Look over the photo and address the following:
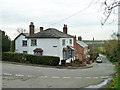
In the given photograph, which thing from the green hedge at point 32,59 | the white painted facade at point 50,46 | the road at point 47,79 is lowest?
the road at point 47,79

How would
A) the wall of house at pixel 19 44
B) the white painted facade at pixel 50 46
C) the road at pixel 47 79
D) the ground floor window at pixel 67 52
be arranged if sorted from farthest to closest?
the wall of house at pixel 19 44, the ground floor window at pixel 67 52, the white painted facade at pixel 50 46, the road at pixel 47 79

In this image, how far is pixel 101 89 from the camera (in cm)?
757

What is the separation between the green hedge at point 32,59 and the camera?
18797mm

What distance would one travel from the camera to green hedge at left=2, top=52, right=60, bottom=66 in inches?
740

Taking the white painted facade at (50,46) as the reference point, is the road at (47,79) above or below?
below

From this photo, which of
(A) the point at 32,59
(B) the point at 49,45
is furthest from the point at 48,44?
(A) the point at 32,59

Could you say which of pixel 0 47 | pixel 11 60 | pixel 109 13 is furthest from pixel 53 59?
pixel 109 13

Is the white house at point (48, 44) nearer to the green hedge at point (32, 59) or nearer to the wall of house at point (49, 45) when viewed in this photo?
the wall of house at point (49, 45)

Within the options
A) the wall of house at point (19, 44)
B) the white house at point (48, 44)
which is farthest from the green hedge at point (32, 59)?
the wall of house at point (19, 44)

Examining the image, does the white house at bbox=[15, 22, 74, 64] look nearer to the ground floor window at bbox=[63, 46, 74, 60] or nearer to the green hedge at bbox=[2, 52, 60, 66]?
the ground floor window at bbox=[63, 46, 74, 60]

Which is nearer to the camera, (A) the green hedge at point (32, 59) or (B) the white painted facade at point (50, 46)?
(A) the green hedge at point (32, 59)

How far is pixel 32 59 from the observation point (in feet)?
64.0

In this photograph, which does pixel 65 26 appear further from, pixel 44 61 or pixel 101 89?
pixel 101 89

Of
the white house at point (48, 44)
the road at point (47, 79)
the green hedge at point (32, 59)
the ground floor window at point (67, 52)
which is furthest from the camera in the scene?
the ground floor window at point (67, 52)
